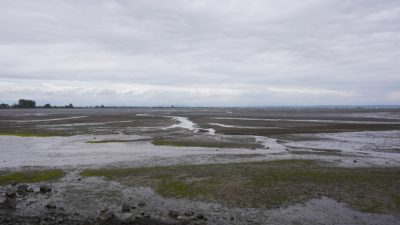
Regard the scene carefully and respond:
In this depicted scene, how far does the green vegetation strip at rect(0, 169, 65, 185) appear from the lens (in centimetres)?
1806

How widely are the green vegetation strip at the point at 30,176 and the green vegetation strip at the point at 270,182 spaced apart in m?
1.55

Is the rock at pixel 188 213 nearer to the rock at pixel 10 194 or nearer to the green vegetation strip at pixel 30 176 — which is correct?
the rock at pixel 10 194

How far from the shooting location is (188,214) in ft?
41.7

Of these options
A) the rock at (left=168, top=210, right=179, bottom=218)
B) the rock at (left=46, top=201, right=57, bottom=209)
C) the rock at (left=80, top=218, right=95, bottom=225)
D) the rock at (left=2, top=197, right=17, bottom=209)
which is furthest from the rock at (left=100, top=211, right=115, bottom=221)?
the rock at (left=2, top=197, right=17, bottom=209)

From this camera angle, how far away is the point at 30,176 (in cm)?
1906

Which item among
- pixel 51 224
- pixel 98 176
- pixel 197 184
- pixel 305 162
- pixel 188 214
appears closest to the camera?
pixel 51 224

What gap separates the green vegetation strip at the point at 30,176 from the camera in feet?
59.3

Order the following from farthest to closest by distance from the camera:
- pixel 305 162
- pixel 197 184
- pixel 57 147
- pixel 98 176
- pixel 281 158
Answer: pixel 57 147 → pixel 281 158 → pixel 305 162 → pixel 98 176 → pixel 197 184

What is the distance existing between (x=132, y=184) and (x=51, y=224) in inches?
234

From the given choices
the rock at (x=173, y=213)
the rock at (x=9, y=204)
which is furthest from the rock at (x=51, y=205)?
the rock at (x=173, y=213)

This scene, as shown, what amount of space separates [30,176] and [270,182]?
40.4ft

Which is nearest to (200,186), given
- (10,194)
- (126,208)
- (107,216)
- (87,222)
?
(126,208)

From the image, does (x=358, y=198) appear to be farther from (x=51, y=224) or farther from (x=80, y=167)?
(x=80, y=167)

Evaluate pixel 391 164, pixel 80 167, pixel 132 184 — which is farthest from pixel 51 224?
pixel 391 164
